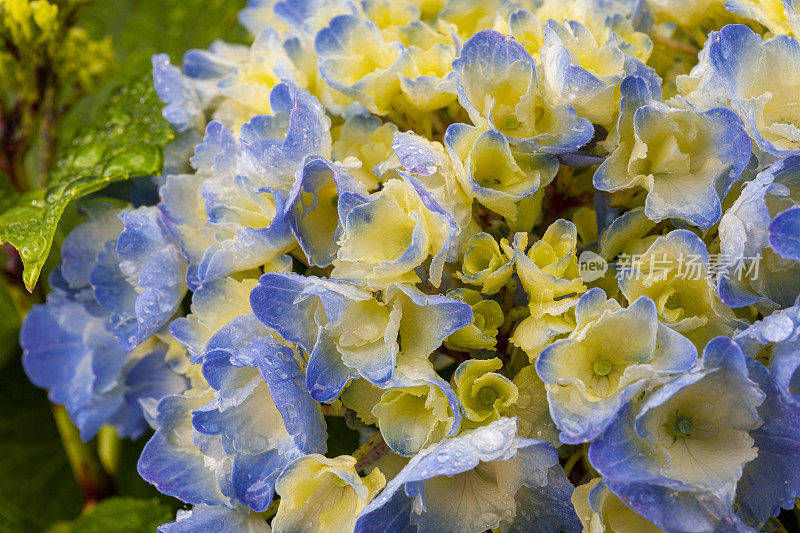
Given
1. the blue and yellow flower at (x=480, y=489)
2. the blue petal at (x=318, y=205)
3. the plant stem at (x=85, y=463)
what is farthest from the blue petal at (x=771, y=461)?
the plant stem at (x=85, y=463)

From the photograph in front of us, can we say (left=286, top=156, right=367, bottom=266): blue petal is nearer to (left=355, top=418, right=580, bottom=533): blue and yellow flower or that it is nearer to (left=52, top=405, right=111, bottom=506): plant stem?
(left=355, top=418, right=580, bottom=533): blue and yellow flower

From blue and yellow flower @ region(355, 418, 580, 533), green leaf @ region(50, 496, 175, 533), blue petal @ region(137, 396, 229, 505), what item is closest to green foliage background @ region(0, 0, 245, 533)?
green leaf @ region(50, 496, 175, 533)

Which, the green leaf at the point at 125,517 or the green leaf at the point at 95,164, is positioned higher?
the green leaf at the point at 95,164

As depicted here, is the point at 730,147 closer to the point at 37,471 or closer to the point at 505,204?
the point at 505,204

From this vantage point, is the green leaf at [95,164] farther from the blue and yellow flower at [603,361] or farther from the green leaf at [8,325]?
the blue and yellow flower at [603,361]

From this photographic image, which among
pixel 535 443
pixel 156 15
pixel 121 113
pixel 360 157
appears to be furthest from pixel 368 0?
pixel 156 15

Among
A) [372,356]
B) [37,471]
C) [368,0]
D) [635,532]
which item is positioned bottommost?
[37,471]
